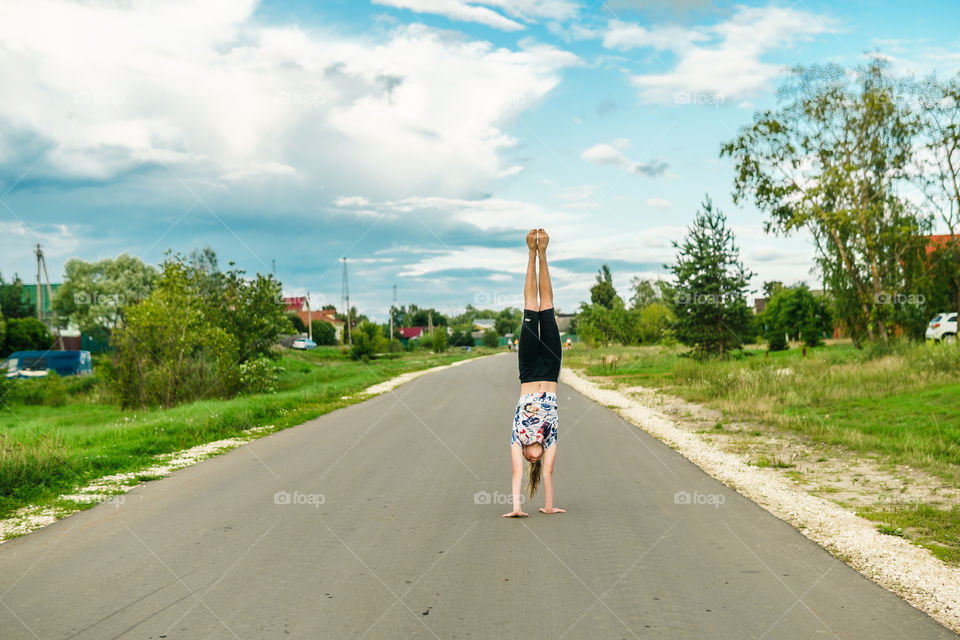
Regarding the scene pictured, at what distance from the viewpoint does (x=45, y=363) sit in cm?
4344

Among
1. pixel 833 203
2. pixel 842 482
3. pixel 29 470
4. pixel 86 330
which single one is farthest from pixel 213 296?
pixel 86 330

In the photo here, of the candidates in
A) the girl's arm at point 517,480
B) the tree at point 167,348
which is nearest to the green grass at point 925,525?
the girl's arm at point 517,480

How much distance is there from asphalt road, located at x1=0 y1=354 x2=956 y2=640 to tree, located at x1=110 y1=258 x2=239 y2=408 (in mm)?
15435

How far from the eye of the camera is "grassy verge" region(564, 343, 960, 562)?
6977 mm

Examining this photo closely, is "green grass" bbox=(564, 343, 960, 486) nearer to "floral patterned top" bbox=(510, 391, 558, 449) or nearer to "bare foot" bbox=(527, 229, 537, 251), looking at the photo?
"floral patterned top" bbox=(510, 391, 558, 449)

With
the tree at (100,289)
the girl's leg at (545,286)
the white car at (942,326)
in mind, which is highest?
the tree at (100,289)

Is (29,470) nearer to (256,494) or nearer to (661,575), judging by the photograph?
(256,494)

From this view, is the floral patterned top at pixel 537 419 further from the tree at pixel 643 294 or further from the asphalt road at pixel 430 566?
the tree at pixel 643 294

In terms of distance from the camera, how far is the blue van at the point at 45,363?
136 ft

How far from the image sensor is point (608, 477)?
8891 millimetres

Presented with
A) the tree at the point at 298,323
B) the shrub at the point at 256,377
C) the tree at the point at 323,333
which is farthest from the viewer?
the tree at the point at 323,333

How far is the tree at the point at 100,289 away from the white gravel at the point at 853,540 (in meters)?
62.4

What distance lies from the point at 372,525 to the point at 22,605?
279 cm

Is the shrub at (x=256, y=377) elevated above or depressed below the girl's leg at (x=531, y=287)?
below
